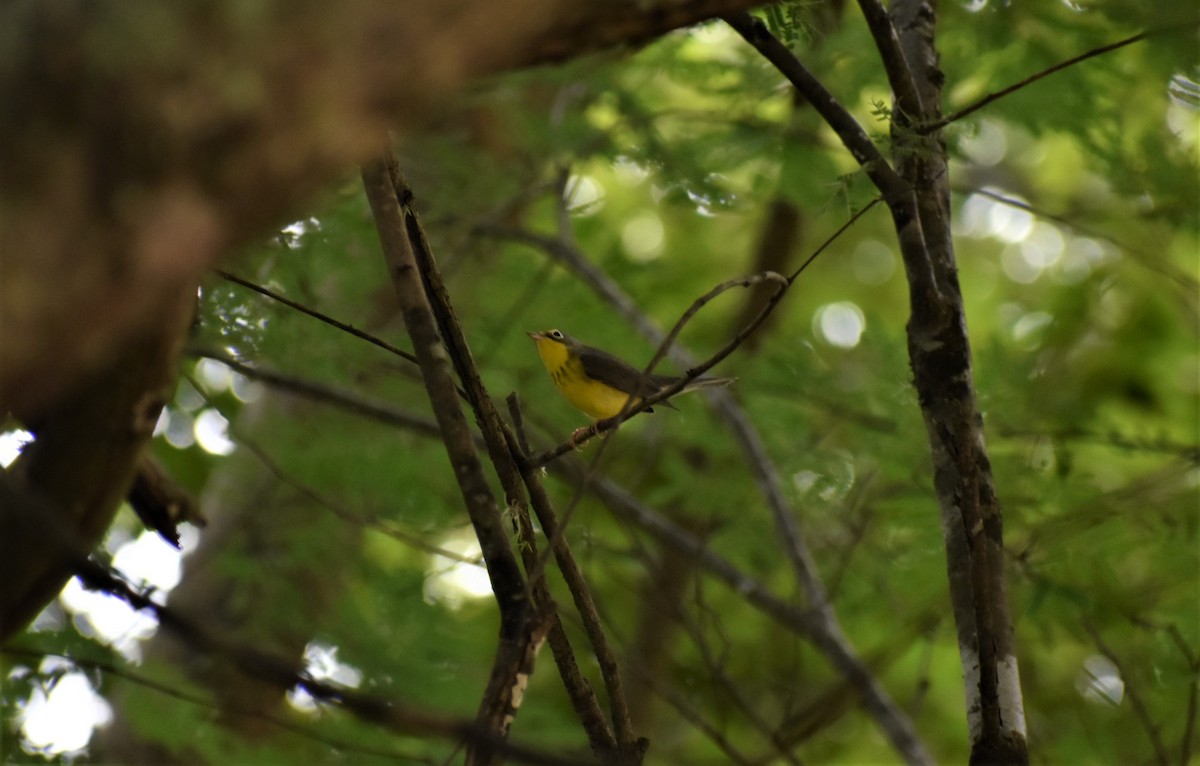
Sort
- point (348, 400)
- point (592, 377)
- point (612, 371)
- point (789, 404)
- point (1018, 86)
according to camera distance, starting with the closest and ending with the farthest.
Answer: point (1018, 86) → point (348, 400) → point (612, 371) → point (592, 377) → point (789, 404)

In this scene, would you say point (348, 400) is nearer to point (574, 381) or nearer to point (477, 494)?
point (574, 381)

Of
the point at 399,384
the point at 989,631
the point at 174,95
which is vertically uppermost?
the point at 399,384

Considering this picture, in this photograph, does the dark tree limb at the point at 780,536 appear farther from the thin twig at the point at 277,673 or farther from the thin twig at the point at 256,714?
the thin twig at the point at 277,673

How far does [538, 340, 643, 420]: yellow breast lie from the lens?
19.9 ft

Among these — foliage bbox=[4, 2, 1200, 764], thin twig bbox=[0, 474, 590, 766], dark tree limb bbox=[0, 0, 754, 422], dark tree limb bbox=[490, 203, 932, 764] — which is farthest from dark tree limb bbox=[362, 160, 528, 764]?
dark tree limb bbox=[490, 203, 932, 764]

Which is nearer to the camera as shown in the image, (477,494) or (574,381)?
(477,494)

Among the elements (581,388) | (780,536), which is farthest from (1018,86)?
(780,536)

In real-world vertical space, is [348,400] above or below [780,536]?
below

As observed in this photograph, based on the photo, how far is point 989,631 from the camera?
2633 mm

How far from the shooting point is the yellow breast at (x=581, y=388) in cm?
607

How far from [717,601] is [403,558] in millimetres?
3008

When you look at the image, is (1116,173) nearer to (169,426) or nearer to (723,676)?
(723,676)

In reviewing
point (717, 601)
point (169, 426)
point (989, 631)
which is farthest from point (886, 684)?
point (989, 631)

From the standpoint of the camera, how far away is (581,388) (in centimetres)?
609
